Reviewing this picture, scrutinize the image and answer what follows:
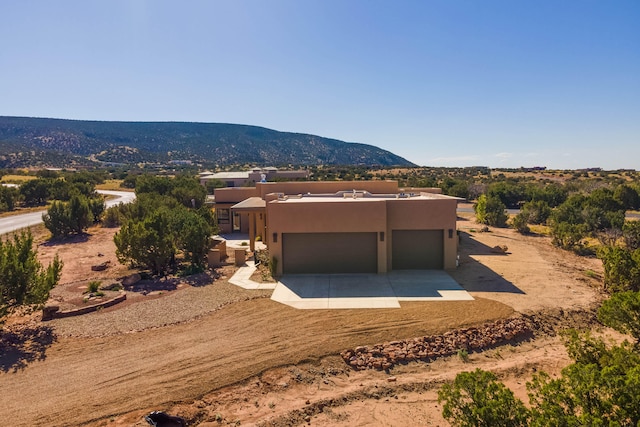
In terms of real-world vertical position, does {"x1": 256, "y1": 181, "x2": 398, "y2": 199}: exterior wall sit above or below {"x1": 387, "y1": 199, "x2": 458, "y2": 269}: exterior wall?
above

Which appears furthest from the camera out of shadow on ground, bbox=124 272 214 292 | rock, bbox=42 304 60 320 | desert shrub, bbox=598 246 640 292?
shadow on ground, bbox=124 272 214 292

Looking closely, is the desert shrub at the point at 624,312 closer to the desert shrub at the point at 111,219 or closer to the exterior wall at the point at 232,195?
the exterior wall at the point at 232,195


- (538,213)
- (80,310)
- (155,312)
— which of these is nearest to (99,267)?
(80,310)

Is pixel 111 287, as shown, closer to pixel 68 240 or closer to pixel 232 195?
pixel 68 240

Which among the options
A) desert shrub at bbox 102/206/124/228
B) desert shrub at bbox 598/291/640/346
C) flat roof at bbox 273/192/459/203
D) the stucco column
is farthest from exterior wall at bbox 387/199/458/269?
desert shrub at bbox 102/206/124/228

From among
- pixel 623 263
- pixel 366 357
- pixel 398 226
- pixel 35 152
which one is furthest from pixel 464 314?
pixel 35 152

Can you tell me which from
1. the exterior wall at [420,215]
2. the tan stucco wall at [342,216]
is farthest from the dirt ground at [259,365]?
the tan stucco wall at [342,216]

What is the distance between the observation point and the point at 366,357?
11.4 metres

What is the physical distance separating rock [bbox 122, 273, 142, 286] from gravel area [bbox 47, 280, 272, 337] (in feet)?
7.48

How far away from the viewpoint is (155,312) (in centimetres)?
1408

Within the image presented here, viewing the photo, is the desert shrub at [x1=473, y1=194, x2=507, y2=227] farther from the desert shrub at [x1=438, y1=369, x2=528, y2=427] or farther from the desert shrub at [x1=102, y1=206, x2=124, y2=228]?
the desert shrub at [x1=102, y1=206, x2=124, y2=228]

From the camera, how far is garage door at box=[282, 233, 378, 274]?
61.4 feet

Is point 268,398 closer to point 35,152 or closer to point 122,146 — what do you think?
point 35,152

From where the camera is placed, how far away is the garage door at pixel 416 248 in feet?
63.3
